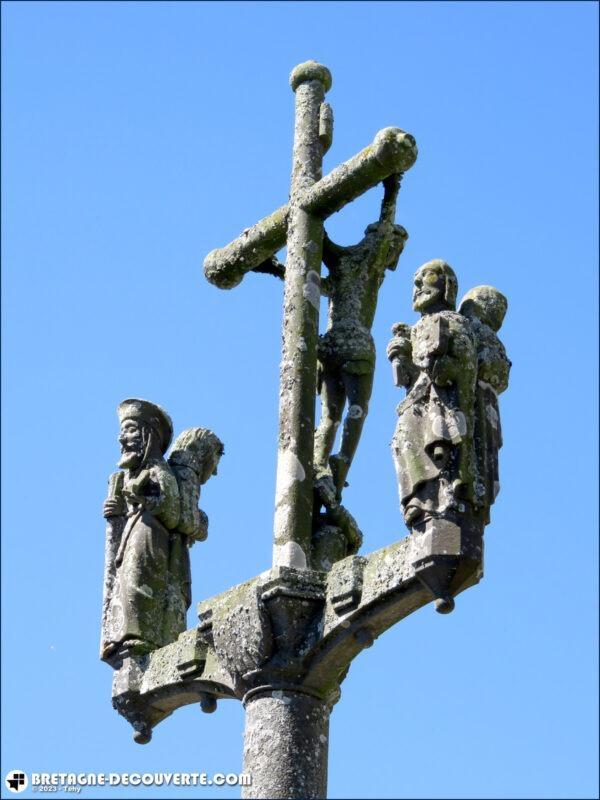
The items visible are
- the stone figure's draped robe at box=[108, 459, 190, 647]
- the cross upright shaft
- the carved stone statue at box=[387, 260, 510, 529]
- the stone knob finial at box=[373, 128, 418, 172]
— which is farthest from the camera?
the stone figure's draped robe at box=[108, 459, 190, 647]

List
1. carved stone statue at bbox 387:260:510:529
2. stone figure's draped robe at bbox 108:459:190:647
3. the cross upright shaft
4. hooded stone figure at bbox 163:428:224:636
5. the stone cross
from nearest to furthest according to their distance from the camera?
carved stone statue at bbox 387:260:510:529
the cross upright shaft
the stone cross
stone figure's draped robe at bbox 108:459:190:647
hooded stone figure at bbox 163:428:224:636

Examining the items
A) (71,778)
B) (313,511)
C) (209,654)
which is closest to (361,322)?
(313,511)

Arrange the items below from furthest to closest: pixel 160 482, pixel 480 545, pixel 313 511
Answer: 1. pixel 160 482
2. pixel 313 511
3. pixel 480 545

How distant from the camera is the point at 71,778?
18.2 meters

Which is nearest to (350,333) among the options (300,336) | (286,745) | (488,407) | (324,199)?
(300,336)

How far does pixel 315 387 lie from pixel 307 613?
2.02 meters

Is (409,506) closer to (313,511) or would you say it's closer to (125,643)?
(313,511)

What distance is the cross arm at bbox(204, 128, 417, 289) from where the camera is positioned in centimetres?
1852

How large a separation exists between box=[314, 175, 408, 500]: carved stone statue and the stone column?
6.07 feet

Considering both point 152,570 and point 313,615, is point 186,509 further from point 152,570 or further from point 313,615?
point 313,615

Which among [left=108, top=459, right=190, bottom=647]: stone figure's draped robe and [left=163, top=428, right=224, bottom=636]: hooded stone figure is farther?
[left=163, top=428, right=224, bottom=636]: hooded stone figure

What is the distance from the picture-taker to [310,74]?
→ 65.2 ft

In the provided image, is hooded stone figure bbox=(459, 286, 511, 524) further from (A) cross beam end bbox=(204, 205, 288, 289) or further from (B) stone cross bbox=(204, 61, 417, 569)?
(A) cross beam end bbox=(204, 205, 288, 289)

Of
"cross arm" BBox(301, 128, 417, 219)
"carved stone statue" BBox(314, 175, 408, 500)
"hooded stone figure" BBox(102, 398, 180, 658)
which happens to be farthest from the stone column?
"cross arm" BBox(301, 128, 417, 219)
